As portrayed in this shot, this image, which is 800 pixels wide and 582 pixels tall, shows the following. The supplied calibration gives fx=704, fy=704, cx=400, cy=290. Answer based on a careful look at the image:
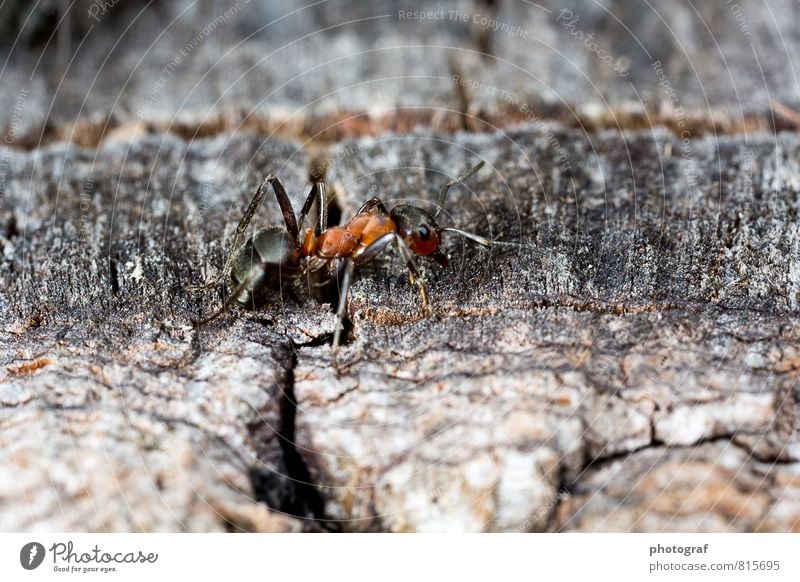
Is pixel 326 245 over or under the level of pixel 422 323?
over

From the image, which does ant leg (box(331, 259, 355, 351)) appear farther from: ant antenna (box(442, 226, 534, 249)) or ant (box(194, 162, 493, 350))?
ant antenna (box(442, 226, 534, 249))

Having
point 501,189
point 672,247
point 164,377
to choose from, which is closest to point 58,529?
point 164,377

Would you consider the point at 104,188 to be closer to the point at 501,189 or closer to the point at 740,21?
the point at 501,189
